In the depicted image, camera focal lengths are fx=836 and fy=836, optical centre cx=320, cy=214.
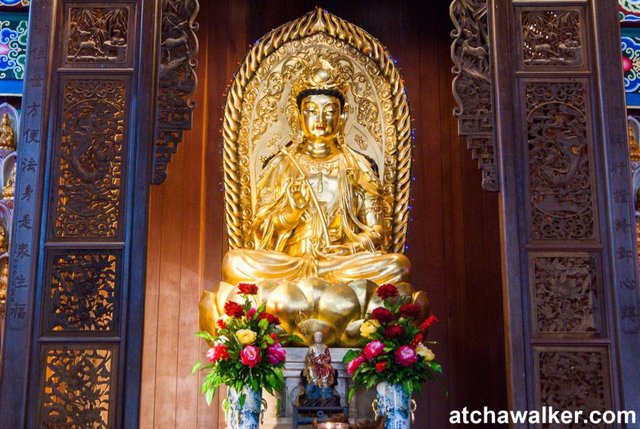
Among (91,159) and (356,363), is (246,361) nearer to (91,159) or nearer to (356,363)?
(356,363)

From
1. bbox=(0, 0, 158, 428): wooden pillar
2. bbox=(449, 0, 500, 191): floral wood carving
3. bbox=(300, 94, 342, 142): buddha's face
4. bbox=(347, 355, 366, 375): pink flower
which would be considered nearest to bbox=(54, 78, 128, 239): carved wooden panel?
bbox=(0, 0, 158, 428): wooden pillar

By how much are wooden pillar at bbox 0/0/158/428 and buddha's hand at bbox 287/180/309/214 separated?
1.31 metres

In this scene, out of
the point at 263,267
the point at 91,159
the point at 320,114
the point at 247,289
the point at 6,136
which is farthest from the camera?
the point at 320,114

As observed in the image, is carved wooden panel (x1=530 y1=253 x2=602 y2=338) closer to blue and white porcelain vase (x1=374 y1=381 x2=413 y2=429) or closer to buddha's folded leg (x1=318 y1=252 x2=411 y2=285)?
blue and white porcelain vase (x1=374 y1=381 x2=413 y2=429)

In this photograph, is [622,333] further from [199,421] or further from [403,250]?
[199,421]

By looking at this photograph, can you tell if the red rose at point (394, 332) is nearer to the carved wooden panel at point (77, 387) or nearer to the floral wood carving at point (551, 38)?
the carved wooden panel at point (77, 387)

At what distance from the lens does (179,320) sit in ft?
16.6

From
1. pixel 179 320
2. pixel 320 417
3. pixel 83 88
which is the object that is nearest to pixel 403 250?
pixel 179 320

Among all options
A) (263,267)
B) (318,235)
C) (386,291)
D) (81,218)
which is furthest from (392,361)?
(81,218)

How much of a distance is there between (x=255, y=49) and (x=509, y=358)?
2.68 meters

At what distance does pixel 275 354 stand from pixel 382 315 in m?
0.53

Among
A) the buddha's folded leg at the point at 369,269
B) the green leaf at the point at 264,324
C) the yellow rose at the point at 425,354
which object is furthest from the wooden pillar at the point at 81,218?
the yellow rose at the point at 425,354

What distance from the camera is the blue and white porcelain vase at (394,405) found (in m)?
3.78

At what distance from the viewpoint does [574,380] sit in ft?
12.4
